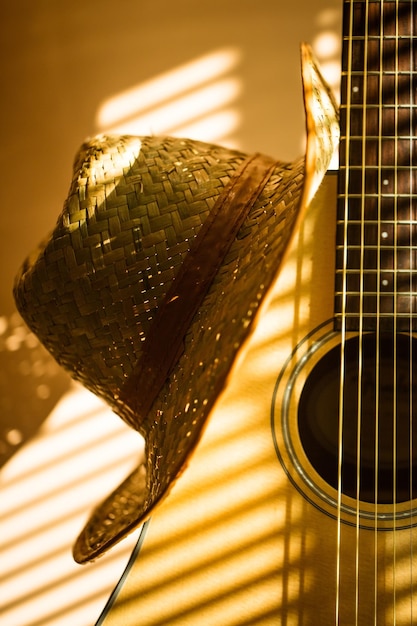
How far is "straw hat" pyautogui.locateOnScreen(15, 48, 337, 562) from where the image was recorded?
0.58 metres

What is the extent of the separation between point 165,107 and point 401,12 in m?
0.52

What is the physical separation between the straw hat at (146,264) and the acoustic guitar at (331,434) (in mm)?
88

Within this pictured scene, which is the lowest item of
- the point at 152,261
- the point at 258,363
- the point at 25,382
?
the point at 25,382

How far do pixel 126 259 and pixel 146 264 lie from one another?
23mm

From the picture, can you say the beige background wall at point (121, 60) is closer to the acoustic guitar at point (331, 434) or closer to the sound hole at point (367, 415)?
the acoustic guitar at point (331, 434)

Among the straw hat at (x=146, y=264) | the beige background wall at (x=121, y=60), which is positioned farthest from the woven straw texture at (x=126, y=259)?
the beige background wall at (x=121, y=60)

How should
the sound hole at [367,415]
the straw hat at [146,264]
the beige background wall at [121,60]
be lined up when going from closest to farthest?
the straw hat at [146,264]
the sound hole at [367,415]
the beige background wall at [121,60]

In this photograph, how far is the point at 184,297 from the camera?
0.59m

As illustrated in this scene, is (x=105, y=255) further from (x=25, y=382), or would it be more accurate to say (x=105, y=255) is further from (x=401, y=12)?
(x=25, y=382)

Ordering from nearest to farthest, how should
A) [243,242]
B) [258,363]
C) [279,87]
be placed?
[243,242], [258,363], [279,87]

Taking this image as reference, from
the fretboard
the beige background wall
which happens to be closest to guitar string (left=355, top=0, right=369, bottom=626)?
the fretboard

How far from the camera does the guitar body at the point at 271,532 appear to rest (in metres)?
0.65

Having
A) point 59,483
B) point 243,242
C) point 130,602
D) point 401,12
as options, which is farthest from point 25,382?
point 401,12

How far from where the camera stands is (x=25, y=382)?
1.11 metres
